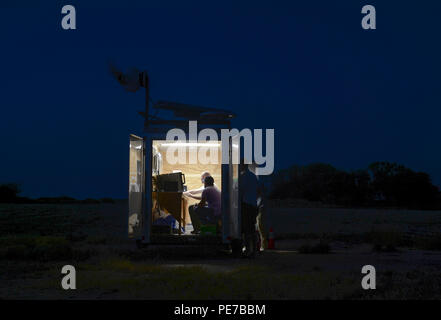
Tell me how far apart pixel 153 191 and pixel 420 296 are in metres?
6.34

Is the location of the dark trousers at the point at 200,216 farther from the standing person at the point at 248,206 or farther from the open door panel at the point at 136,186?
the open door panel at the point at 136,186

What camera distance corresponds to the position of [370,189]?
180ft

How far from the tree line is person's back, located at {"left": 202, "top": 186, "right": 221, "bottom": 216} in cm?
4106

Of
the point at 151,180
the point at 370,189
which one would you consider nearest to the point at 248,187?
the point at 151,180

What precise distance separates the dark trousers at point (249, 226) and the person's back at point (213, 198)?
49cm

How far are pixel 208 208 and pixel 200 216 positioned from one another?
0.76 ft

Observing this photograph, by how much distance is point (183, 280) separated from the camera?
8000 millimetres

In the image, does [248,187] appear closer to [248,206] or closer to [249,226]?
[248,206]

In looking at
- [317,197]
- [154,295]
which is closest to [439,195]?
[317,197]

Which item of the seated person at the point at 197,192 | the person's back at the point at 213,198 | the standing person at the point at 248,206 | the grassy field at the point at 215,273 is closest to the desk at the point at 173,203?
the seated person at the point at 197,192

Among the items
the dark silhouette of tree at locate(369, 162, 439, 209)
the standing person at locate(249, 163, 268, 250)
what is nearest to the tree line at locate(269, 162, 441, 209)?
the dark silhouette of tree at locate(369, 162, 439, 209)

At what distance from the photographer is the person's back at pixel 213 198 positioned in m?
11.3

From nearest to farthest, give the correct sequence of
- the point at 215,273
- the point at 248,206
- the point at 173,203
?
the point at 215,273 → the point at 173,203 → the point at 248,206
